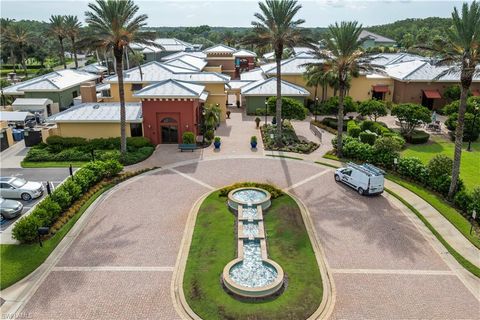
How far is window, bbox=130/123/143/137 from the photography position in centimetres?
3856

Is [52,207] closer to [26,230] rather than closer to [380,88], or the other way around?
[26,230]

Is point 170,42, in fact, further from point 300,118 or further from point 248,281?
point 248,281

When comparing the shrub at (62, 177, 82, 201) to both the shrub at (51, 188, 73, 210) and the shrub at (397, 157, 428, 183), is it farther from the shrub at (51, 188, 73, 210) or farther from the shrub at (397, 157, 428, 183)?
the shrub at (397, 157, 428, 183)

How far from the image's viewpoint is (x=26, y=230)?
799 inches

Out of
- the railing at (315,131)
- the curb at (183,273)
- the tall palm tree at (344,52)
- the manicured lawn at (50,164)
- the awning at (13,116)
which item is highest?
the tall palm tree at (344,52)

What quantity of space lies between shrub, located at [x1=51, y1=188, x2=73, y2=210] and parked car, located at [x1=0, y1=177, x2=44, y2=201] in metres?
3.70

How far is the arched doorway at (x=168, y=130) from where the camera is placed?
1511 inches

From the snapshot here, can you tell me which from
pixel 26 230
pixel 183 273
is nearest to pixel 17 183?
pixel 26 230

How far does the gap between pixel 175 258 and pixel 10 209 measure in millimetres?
11683

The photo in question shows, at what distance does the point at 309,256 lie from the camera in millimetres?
19453

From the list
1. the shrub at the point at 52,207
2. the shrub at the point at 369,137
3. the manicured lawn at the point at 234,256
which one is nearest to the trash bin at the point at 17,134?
the shrub at the point at 52,207

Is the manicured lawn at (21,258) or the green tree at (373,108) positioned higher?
the green tree at (373,108)

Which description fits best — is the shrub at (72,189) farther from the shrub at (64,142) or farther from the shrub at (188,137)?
the shrub at (188,137)

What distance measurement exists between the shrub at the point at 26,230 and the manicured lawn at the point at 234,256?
27.6 feet
